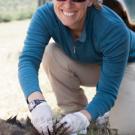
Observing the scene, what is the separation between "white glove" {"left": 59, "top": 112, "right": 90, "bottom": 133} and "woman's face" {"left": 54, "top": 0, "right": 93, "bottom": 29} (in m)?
0.58

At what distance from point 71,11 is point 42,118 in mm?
666

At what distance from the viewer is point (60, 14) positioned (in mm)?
3137

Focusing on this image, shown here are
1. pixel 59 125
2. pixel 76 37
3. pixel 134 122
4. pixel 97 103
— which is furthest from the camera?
pixel 134 122

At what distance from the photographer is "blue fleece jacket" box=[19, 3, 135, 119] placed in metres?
3.09

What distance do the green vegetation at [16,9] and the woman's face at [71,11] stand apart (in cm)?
648

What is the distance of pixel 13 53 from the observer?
6555 millimetres

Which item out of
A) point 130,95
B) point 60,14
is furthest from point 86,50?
point 130,95

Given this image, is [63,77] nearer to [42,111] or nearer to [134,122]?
[134,122]

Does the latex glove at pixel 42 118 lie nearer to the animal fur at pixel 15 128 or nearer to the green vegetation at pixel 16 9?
the animal fur at pixel 15 128

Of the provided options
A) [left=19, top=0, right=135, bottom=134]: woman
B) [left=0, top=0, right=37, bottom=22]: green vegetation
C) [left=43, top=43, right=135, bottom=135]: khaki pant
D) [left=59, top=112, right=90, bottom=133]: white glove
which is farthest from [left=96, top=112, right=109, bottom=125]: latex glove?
[left=0, top=0, right=37, bottom=22]: green vegetation

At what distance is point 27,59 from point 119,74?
58 cm

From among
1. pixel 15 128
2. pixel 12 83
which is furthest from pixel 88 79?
pixel 12 83

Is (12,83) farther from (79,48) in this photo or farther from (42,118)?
(42,118)

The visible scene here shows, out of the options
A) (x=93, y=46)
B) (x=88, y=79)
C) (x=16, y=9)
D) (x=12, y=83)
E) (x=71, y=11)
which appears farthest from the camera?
(x=16, y=9)
